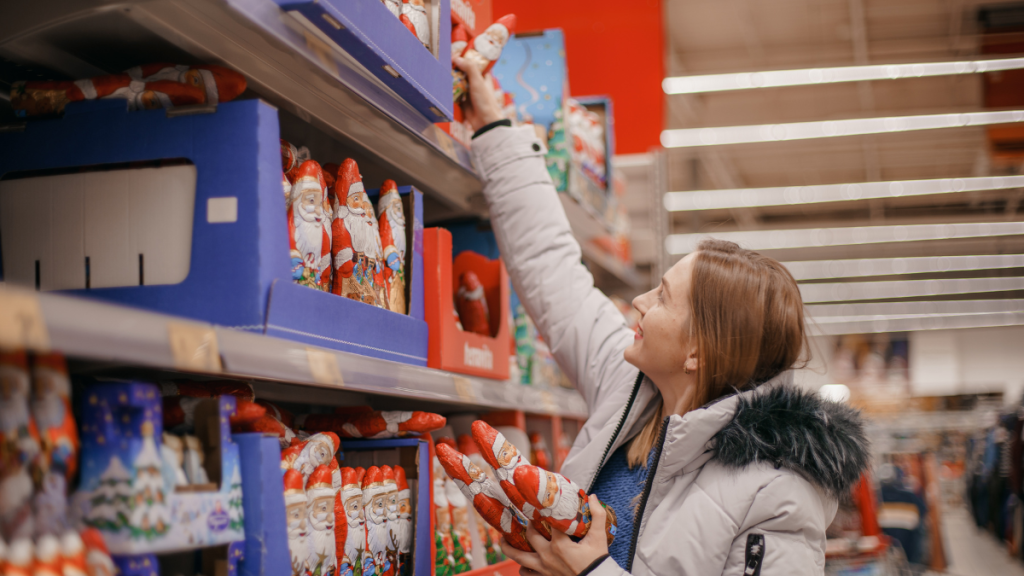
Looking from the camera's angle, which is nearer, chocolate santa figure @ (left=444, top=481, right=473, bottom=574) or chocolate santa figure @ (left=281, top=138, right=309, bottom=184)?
chocolate santa figure @ (left=281, top=138, right=309, bottom=184)

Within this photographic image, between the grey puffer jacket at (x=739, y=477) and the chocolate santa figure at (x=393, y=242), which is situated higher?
the chocolate santa figure at (x=393, y=242)

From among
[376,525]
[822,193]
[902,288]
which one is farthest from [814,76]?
[902,288]

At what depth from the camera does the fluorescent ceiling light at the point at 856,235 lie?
13266mm

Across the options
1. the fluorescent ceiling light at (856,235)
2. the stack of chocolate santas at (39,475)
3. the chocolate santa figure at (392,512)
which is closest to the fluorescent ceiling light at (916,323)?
the fluorescent ceiling light at (856,235)

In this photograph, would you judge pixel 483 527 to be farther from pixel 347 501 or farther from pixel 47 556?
pixel 47 556

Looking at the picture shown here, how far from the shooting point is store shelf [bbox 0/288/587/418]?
2.20ft

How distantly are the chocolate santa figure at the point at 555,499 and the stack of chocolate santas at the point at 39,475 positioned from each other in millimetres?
640

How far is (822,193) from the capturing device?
40.1 feet

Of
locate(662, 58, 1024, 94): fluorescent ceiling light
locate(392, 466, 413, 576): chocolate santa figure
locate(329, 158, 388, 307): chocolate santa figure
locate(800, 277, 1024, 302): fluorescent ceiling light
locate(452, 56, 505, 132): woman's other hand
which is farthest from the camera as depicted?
locate(800, 277, 1024, 302): fluorescent ceiling light

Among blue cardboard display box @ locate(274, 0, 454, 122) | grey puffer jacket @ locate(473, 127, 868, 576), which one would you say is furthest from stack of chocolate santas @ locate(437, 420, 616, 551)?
blue cardboard display box @ locate(274, 0, 454, 122)

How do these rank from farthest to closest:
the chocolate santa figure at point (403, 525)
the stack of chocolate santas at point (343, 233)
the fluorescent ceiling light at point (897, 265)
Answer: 1. the fluorescent ceiling light at point (897, 265)
2. the chocolate santa figure at point (403, 525)
3. the stack of chocolate santas at point (343, 233)

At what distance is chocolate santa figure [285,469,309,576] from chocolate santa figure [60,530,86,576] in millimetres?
390

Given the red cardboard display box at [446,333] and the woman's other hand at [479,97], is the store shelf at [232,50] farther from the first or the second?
the woman's other hand at [479,97]

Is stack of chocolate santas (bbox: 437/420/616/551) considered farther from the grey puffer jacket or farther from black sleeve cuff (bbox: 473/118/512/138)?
black sleeve cuff (bbox: 473/118/512/138)
